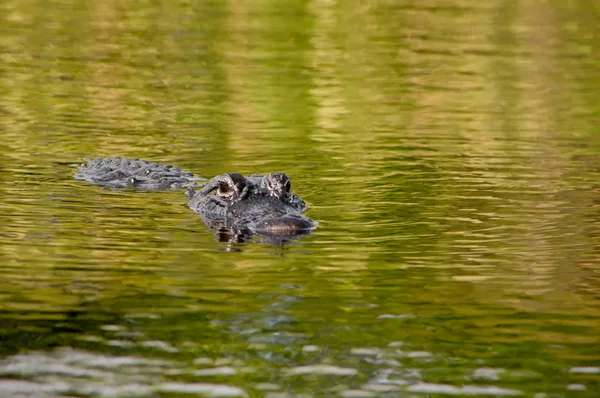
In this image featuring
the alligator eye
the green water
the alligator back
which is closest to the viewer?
the green water

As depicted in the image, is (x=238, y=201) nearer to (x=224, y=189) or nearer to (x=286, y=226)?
(x=224, y=189)

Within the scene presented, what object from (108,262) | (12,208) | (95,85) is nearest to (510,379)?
(108,262)

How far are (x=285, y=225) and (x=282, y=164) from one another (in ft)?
14.4

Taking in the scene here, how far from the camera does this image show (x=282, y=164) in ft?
53.7

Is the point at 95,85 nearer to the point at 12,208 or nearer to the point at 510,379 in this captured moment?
the point at 12,208

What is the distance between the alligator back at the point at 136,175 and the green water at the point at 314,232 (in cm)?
36

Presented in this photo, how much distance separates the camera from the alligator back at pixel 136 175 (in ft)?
48.4

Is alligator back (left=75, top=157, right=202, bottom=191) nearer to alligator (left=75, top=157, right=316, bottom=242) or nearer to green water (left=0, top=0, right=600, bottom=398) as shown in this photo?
alligator (left=75, top=157, right=316, bottom=242)

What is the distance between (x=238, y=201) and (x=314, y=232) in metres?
1.21

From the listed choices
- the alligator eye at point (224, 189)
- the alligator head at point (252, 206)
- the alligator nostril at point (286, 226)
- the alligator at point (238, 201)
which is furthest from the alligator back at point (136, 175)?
the alligator nostril at point (286, 226)

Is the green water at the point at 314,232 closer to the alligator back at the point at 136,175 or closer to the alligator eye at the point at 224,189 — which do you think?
the alligator back at the point at 136,175

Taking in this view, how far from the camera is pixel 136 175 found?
49.2ft

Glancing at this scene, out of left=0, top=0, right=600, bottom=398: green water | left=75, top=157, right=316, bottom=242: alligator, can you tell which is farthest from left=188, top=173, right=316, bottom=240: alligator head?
left=0, top=0, right=600, bottom=398: green water

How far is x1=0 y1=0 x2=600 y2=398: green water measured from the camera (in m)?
8.06
